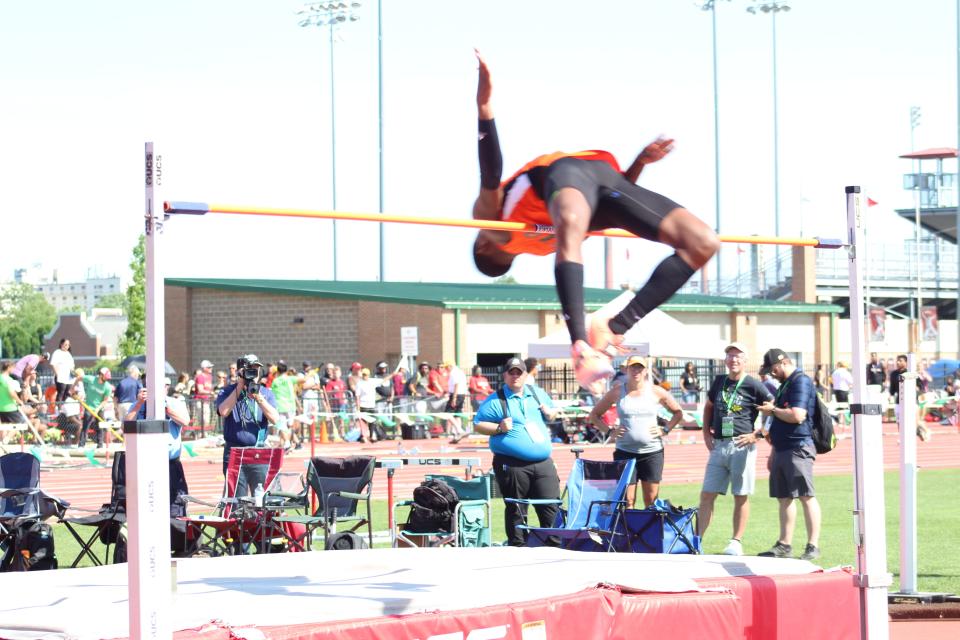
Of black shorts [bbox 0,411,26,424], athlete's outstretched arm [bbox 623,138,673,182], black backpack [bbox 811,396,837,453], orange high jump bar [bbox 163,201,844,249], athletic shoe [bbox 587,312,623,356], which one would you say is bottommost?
black shorts [bbox 0,411,26,424]

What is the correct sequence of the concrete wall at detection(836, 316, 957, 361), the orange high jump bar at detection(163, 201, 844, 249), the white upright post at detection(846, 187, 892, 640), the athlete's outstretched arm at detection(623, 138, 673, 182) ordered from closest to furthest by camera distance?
the orange high jump bar at detection(163, 201, 844, 249) → the athlete's outstretched arm at detection(623, 138, 673, 182) → the white upright post at detection(846, 187, 892, 640) → the concrete wall at detection(836, 316, 957, 361)

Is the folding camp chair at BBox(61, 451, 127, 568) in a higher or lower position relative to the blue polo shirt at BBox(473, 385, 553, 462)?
lower

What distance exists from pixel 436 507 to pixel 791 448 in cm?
226

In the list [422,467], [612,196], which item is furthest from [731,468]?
[422,467]

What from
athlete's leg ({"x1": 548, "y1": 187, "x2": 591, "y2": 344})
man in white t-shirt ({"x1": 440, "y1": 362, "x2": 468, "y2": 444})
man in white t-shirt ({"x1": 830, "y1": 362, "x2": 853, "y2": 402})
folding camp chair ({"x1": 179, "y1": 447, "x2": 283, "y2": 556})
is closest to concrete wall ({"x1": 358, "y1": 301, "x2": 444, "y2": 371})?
man in white t-shirt ({"x1": 440, "y1": 362, "x2": 468, "y2": 444})

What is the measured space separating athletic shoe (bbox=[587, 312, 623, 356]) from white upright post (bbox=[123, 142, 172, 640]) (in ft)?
4.81

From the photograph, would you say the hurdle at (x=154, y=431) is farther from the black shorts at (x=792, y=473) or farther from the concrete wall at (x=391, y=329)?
the concrete wall at (x=391, y=329)

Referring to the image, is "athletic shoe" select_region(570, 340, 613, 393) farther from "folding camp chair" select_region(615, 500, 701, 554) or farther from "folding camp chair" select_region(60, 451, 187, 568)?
"folding camp chair" select_region(60, 451, 187, 568)

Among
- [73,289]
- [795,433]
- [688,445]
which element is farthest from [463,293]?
[73,289]

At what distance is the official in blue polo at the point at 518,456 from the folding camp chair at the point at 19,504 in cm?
258

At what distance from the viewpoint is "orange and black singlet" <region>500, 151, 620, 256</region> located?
16.8 feet

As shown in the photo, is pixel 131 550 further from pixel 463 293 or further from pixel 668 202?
pixel 463 293

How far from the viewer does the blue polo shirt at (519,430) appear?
8430mm

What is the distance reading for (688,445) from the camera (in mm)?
20297
